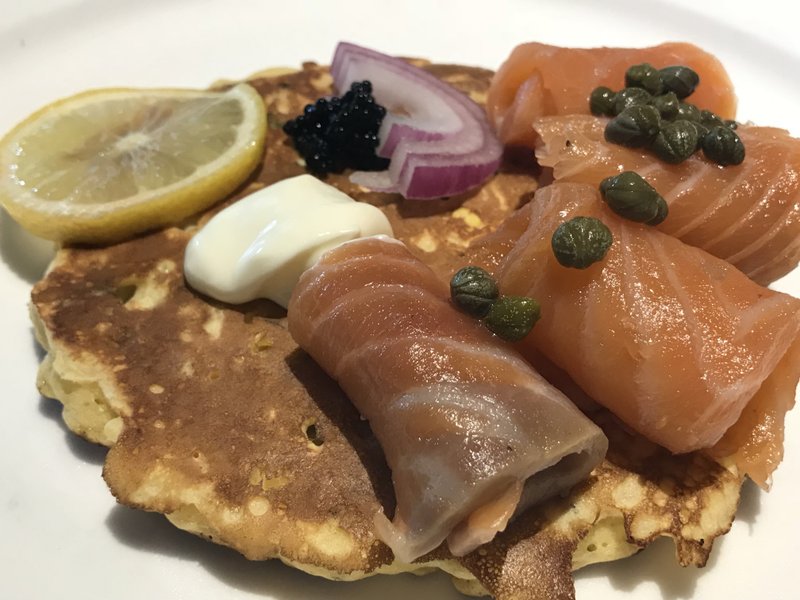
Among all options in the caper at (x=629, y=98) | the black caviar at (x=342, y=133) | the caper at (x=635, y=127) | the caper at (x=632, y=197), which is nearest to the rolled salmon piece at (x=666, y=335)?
the caper at (x=632, y=197)

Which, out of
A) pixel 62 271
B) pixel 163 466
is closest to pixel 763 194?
pixel 163 466

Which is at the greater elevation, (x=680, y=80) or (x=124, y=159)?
(x=680, y=80)

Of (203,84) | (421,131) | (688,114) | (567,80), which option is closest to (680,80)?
(688,114)

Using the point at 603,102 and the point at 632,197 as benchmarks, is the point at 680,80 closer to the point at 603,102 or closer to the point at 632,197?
the point at 603,102

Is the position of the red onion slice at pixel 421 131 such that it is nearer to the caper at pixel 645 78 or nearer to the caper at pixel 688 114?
the caper at pixel 645 78

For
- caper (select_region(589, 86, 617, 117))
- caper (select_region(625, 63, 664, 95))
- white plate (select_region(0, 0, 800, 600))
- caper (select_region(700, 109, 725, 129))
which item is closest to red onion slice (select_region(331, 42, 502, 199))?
caper (select_region(589, 86, 617, 117))
